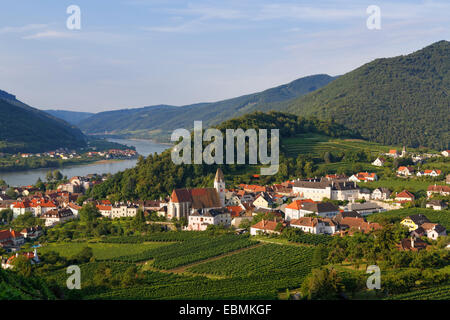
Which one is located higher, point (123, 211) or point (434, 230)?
point (434, 230)

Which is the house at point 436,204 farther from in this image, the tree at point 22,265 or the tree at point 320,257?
the tree at point 22,265

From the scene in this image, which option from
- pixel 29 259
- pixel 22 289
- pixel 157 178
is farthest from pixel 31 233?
pixel 22 289

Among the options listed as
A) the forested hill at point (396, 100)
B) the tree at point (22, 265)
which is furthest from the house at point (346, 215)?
the forested hill at point (396, 100)

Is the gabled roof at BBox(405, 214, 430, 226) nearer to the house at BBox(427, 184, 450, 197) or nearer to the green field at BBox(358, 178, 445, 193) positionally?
the house at BBox(427, 184, 450, 197)

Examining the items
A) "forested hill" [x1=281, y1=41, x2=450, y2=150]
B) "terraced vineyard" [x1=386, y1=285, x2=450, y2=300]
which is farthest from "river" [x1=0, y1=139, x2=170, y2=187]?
"terraced vineyard" [x1=386, y1=285, x2=450, y2=300]

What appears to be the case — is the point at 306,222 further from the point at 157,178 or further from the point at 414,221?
the point at 157,178
